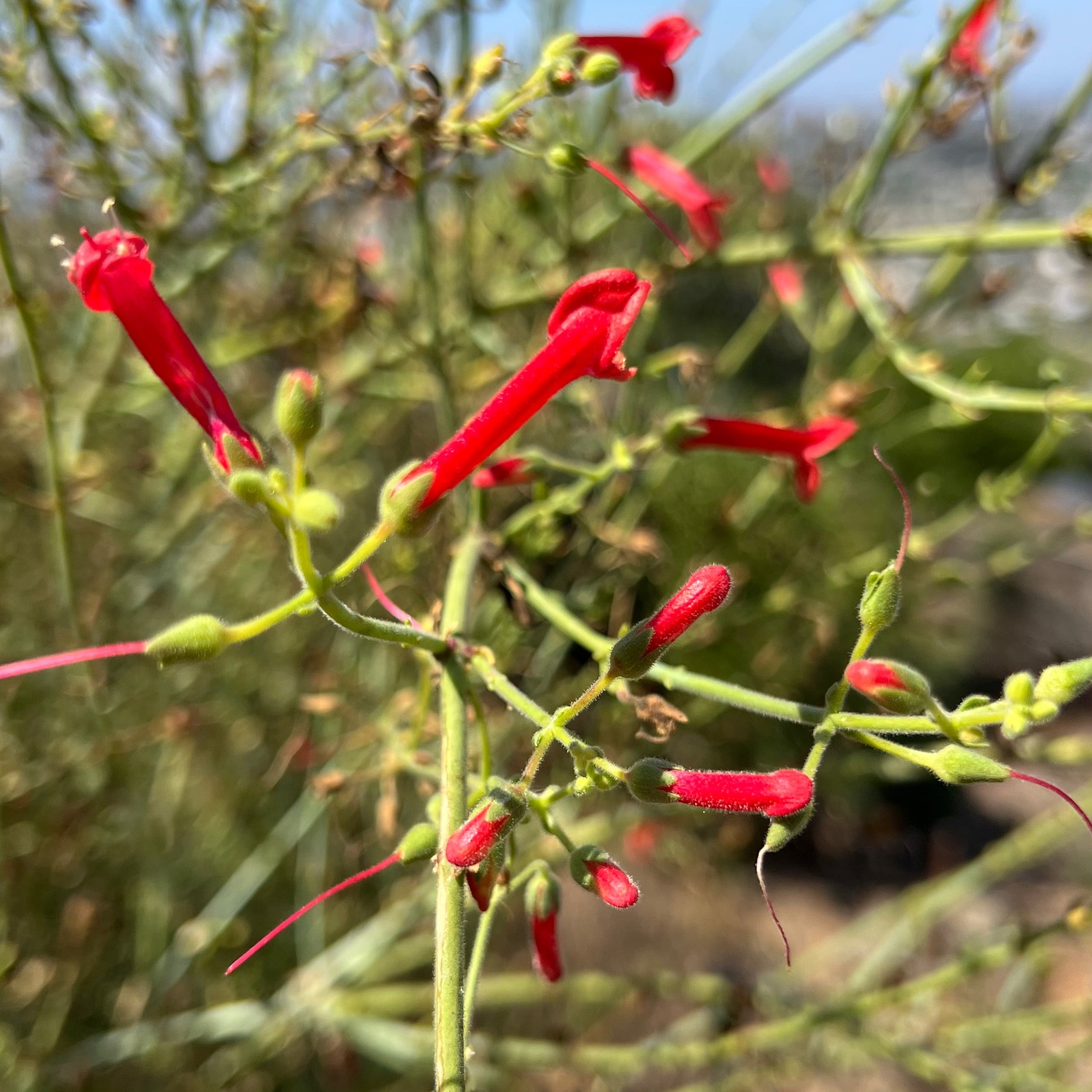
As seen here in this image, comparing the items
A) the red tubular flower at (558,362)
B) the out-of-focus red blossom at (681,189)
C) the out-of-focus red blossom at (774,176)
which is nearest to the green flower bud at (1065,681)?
the red tubular flower at (558,362)

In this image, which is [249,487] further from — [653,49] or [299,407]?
[653,49]

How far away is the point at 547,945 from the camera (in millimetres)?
1048

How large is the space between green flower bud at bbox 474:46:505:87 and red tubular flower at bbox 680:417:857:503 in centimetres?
57

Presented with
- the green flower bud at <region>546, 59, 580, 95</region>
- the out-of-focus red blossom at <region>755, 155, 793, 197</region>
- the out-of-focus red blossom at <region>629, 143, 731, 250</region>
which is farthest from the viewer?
the out-of-focus red blossom at <region>755, 155, 793, 197</region>

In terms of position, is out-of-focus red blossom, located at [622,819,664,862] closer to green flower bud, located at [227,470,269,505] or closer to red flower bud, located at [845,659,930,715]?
red flower bud, located at [845,659,930,715]

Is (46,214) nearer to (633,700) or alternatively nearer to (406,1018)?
(633,700)

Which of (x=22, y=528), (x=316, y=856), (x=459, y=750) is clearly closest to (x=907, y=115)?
(x=459, y=750)

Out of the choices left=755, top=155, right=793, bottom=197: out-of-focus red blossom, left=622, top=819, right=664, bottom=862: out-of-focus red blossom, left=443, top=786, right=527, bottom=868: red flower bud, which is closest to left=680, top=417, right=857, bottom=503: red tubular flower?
left=443, top=786, right=527, bottom=868: red flower bud

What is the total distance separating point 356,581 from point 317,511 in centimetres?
167

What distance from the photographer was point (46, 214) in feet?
8.10

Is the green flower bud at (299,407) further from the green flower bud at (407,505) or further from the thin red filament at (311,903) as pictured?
the thin red filament at (311,903)

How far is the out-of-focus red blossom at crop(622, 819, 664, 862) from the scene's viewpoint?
2.63 meters

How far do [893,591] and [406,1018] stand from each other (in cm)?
240

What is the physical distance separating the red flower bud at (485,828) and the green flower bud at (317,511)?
29 centimetres
